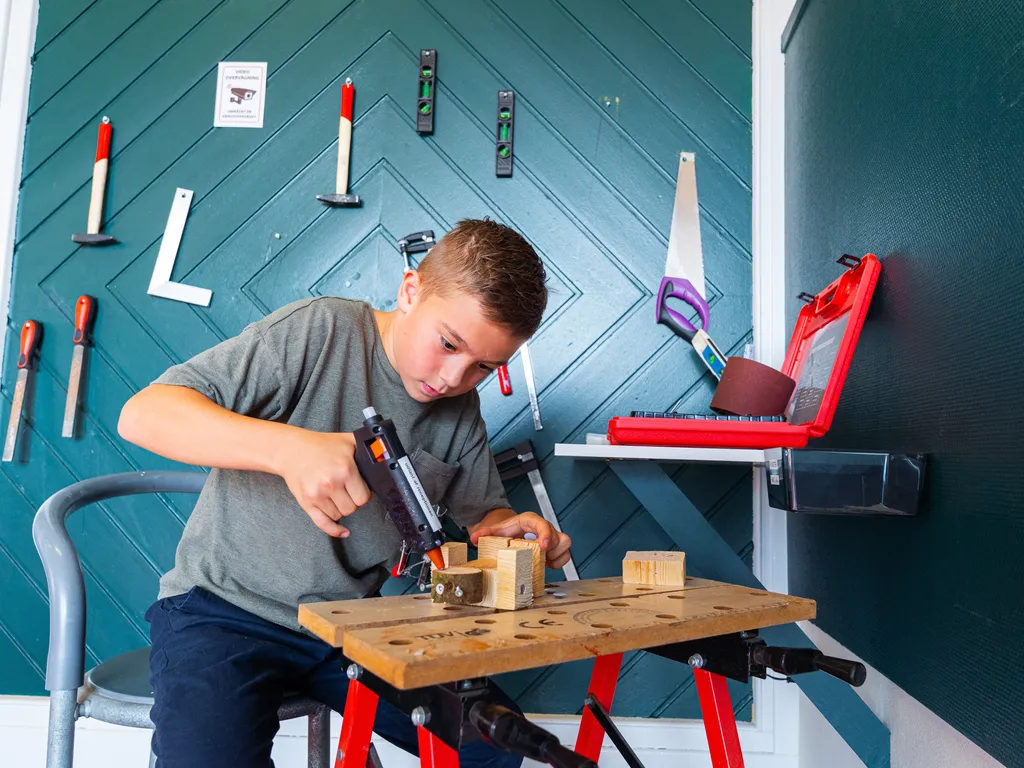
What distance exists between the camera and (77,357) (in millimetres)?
2014

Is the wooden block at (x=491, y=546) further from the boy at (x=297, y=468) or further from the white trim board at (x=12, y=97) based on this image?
the white trim board at (x=12, y=97)

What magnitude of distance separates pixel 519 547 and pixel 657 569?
10.2 inches

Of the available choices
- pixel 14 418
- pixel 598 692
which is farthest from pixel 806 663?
pixel 14 418

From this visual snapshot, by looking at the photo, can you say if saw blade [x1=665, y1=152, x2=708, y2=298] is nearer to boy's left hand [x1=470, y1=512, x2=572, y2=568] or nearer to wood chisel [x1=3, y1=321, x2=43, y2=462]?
boy's left hand [x1=470, y1=512, x2=572, y2=568]

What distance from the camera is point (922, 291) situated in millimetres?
1184

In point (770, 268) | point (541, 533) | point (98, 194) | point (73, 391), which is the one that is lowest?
point (541, 533)

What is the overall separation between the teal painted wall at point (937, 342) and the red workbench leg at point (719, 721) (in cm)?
29

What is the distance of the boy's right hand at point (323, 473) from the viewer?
0.97 meters

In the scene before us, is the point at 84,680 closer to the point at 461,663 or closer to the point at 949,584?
the point at 461,663

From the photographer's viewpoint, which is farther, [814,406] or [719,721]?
[814,406]

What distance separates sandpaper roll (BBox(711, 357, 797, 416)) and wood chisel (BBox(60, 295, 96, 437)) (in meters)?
1.58

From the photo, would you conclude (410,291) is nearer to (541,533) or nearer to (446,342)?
(446,342)

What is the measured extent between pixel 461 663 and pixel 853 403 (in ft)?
3.57

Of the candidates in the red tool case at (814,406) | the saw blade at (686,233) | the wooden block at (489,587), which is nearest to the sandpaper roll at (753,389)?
the red tool case at (814,406)
